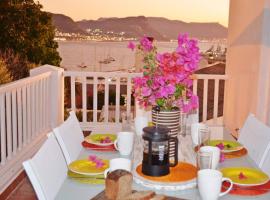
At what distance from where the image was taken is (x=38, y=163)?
64.9 inches

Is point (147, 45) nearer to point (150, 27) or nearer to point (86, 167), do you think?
point (86, 167)

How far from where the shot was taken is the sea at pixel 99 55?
668cm

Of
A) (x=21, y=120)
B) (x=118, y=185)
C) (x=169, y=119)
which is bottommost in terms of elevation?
(x=21, y=120)

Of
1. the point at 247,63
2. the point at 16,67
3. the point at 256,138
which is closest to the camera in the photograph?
the point at 256,138

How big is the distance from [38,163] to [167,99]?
2.63ft

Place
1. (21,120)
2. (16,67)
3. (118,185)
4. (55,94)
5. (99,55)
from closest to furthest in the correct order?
1. (118,185)
2. (21,120)
3. (55,94)
4. (99,55)
5. (16,67)

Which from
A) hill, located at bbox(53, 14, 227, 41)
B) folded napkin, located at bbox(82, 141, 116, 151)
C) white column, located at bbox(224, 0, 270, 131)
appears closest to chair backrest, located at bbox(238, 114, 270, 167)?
folded napkin, located at bbox(82, 141, 116, 151)

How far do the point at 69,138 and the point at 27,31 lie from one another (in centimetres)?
933

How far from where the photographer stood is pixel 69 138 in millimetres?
2344

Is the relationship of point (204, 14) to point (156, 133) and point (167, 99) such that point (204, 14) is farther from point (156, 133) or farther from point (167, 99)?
point (156, 133)

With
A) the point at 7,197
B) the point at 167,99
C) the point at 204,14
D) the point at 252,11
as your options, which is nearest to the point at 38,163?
the point at 167,99

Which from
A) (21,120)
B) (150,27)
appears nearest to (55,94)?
(21,120)

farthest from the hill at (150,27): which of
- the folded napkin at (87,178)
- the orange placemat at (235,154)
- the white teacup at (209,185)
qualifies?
the white teacup at (209,185)

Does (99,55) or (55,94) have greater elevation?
(99,55)
